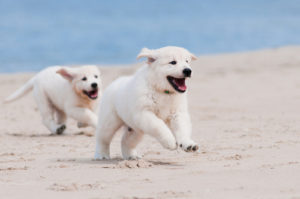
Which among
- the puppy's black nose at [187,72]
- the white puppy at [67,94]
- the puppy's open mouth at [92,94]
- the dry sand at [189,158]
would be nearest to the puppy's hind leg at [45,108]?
the white puppy at [67,94]

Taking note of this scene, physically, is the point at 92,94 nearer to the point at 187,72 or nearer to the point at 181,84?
the point at 181,84

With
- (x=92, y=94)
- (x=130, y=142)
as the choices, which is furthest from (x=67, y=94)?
(x=130, y=142)

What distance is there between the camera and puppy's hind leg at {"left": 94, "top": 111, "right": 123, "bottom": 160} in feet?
22.7

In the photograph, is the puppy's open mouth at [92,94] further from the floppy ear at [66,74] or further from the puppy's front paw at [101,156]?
the puppy's front paw at [101,156]

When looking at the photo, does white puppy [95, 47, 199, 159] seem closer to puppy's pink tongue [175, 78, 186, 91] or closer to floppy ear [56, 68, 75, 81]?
puppy's pink tongue [175, 78, 186, 91]

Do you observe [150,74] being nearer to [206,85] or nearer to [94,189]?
[94,189]

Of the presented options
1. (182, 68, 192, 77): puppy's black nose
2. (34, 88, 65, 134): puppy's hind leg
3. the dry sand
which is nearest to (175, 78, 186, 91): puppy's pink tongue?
(182, 68, 192, 77): puppy's black nose

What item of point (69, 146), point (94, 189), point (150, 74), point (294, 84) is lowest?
point (94, 189)

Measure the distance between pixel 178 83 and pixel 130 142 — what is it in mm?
1073

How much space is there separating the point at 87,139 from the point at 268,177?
4.43 m

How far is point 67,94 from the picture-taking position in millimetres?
9836

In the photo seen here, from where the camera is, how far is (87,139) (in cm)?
923

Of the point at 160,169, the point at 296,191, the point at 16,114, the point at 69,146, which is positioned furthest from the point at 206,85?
the point at 296,191

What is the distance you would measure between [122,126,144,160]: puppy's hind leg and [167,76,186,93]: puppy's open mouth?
0.91 m
